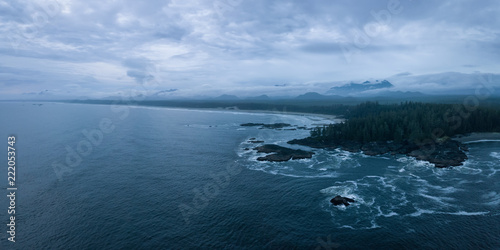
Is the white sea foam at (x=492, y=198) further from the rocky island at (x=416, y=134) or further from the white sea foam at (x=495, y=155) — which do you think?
the white sea foam at (x=495, y=155)

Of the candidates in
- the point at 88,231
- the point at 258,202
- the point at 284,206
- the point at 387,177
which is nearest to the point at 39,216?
the point at 88,231

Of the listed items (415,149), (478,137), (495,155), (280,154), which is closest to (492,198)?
(415,149)

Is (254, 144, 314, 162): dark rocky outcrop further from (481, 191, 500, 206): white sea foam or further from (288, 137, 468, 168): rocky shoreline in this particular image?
(481, 191, 500, 206): white sea foam

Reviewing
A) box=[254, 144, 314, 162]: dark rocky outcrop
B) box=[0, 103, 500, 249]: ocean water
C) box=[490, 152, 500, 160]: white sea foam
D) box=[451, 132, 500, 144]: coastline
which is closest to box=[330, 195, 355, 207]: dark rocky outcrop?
box=[0, 103, 500, 249]: ocean water

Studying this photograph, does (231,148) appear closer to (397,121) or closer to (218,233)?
(218,233)

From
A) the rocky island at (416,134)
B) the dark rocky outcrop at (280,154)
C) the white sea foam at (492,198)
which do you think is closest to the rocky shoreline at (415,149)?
the rocky island at (416,134)

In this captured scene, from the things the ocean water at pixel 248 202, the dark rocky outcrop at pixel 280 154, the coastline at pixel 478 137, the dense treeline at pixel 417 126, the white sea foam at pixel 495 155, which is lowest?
the ocean water at pixel 248 202
